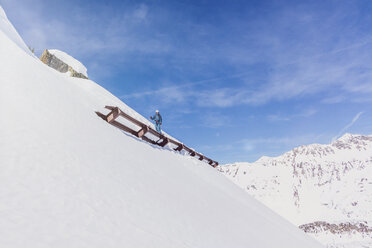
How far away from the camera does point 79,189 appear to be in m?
3.73

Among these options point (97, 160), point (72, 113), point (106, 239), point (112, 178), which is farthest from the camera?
point (72, 113)

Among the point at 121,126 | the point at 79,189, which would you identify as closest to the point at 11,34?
the point at 121,126

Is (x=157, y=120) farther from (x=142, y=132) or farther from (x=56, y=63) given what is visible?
(x=56, y=63)

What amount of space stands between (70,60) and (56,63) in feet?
8.41

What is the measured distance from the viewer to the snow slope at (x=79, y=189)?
2.88 m

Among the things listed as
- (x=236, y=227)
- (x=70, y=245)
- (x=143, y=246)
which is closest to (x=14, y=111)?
(x=70, y=245)

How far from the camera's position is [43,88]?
21.3ft

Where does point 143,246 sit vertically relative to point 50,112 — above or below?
below

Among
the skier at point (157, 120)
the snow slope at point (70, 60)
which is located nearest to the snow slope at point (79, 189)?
the skier at point (157, 120)

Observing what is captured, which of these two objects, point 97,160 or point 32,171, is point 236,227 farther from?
point 32,171

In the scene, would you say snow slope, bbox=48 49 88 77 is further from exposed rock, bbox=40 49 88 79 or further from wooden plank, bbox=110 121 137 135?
wooden plank, bbox=110 121 137 135

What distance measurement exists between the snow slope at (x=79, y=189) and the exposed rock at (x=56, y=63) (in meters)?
17.9

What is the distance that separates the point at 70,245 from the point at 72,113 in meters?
4.43

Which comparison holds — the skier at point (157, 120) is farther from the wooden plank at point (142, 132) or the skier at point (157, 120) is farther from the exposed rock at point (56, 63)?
the exposed rock at point (56, 63)
